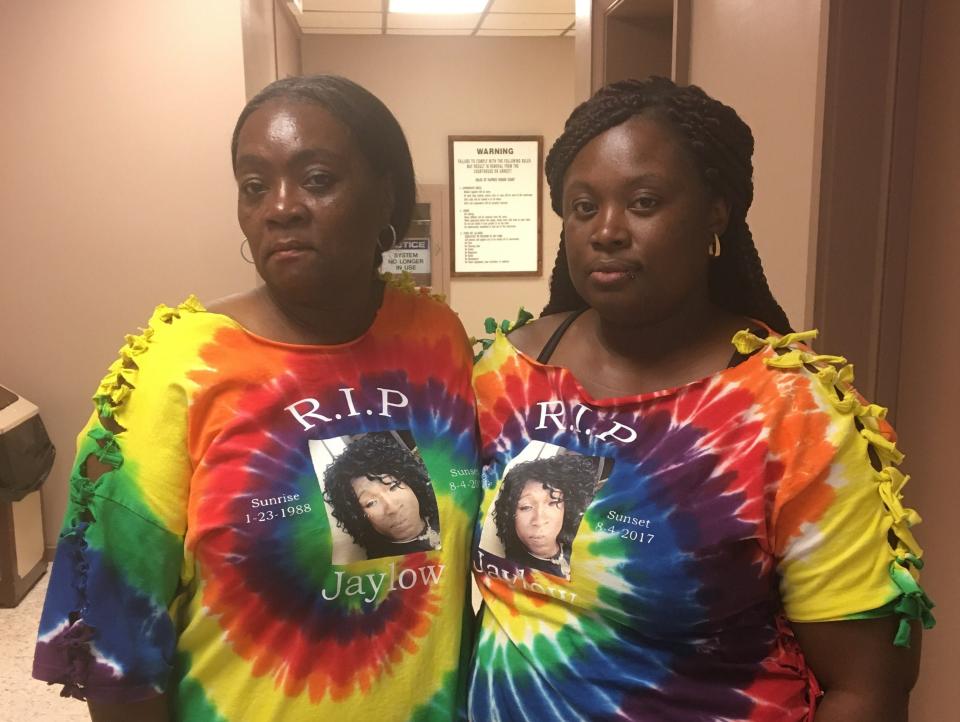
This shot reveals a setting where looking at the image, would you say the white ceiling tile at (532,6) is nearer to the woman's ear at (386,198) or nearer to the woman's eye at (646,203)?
the woman's ear at (386,198)

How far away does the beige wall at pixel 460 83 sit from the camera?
4.79 metres

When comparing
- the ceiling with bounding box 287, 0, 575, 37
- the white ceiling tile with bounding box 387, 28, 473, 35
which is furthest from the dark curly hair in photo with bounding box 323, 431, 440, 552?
the white ceiling tile with bounding box 387, 28, 473, 35

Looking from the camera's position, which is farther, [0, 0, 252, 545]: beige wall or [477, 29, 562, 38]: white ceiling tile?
[477, 29, 562, 38]: white ceiling tile

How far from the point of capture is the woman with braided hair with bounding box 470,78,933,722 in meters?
0.82

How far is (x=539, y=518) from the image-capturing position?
946 millimetres

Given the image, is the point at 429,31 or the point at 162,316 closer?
the point at 162,316

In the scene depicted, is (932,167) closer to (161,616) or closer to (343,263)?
(343,263)

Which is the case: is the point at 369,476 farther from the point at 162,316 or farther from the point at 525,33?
the point at 525,33

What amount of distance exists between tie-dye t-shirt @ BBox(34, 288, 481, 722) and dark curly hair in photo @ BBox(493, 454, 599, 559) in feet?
0.23

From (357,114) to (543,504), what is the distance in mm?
510

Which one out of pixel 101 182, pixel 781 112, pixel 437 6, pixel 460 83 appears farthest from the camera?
pixel 460 83

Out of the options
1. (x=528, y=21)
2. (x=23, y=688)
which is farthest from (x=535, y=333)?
(x=528, y=21)

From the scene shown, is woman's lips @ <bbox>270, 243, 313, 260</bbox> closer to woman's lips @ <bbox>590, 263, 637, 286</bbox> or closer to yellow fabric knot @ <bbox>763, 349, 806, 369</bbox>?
woman's lips @ <bbox>590, 263, 637, 286</bbox>

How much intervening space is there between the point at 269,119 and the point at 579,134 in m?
0.36
